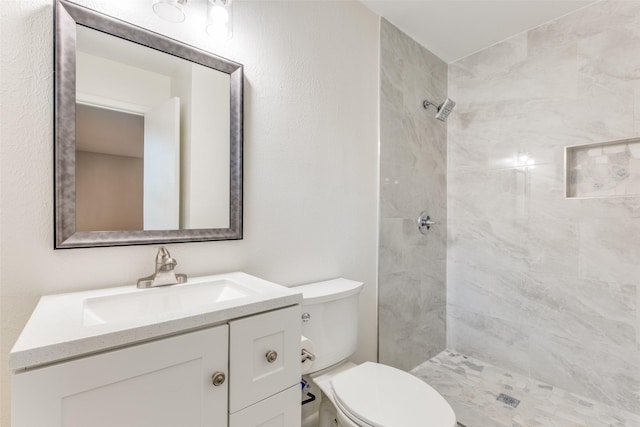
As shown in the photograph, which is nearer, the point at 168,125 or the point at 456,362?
the point at 168,125

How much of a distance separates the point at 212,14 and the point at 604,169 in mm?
2252

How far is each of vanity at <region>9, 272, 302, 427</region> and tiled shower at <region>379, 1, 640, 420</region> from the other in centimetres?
115

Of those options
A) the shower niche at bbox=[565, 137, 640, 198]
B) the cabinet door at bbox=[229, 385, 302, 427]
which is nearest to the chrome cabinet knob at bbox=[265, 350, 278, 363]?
the cabinet door at bbox=[229, 385, 302, 427]

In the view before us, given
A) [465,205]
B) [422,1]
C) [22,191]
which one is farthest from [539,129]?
[22,191]

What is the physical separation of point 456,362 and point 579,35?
2.31 meters

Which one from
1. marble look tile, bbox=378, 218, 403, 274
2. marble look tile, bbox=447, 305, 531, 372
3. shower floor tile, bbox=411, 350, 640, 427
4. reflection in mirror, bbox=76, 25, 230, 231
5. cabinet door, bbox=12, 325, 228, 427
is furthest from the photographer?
marble look tile, bbox=447, 305, 531, 372

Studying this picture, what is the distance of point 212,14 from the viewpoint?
114 cm

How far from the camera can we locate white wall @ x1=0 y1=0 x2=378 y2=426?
857mm

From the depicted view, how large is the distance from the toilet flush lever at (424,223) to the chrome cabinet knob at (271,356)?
1.57 meters

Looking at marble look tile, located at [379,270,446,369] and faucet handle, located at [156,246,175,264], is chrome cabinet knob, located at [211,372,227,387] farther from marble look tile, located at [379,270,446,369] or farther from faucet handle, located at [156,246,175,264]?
marble look tile, located at [379,270,446,369]

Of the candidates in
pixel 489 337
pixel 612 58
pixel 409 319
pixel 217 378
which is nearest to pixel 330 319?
pixel 217 378

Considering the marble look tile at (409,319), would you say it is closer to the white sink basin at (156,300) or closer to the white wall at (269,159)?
the white wall at (269,159)

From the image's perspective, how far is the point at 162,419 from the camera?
2.25 feet

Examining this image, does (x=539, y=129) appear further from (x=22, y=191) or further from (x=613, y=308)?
(x=22, y=191)
